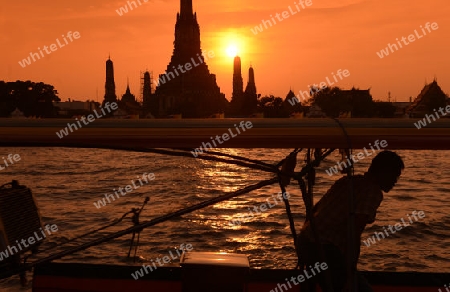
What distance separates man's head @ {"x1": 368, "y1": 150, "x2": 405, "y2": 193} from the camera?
401cm

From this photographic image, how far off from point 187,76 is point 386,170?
133 meters

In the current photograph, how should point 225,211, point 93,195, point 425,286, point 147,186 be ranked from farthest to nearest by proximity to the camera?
point 147,186
point 93,195
point 225,211
point 425,286

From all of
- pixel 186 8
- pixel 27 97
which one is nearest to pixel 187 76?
pixel 186 8

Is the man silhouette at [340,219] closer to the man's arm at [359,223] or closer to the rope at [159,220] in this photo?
the man's arm at [359,223]

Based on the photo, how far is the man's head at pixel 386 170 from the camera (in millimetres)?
4012

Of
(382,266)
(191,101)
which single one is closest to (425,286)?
(382,266)

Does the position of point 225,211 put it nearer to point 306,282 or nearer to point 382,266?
point 382,266

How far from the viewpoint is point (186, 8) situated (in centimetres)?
14588

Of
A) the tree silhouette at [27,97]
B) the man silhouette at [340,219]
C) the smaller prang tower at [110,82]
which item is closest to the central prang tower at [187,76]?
the smaller prang tower at [110,82]

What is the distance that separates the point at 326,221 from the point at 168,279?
2.28 metres

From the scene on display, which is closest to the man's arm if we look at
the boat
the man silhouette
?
the man silhouette

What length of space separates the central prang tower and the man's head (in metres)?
123

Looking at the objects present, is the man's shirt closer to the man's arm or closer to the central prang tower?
the man's arm

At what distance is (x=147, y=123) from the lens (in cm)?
399
